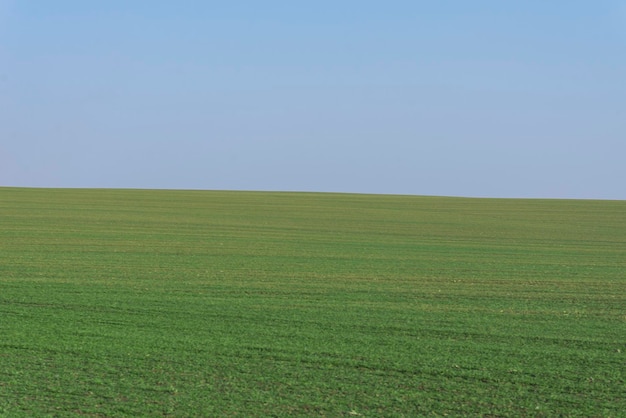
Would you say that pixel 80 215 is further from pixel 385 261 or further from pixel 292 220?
pixel 385 261

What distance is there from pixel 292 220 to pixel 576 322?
26.7m

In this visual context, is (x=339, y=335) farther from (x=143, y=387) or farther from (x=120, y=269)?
(x=120, y=269)

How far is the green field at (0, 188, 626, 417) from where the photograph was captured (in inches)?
316

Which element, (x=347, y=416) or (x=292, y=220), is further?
(x=292, y=220)

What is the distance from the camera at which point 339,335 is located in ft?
36.1

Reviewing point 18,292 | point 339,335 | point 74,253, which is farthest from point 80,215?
point 339,335

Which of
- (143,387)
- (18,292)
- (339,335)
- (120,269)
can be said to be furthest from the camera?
(120,269)

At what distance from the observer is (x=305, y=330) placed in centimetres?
1123

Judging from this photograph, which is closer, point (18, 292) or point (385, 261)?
point (18, 292)

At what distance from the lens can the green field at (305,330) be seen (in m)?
8.02

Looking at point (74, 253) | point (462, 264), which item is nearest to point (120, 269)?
point (74, 253)

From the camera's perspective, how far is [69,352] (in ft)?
31.6

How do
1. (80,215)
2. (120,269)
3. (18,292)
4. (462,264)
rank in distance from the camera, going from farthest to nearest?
(80,215), (462,264), (120,269), (18,292)

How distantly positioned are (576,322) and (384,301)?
3.07m
